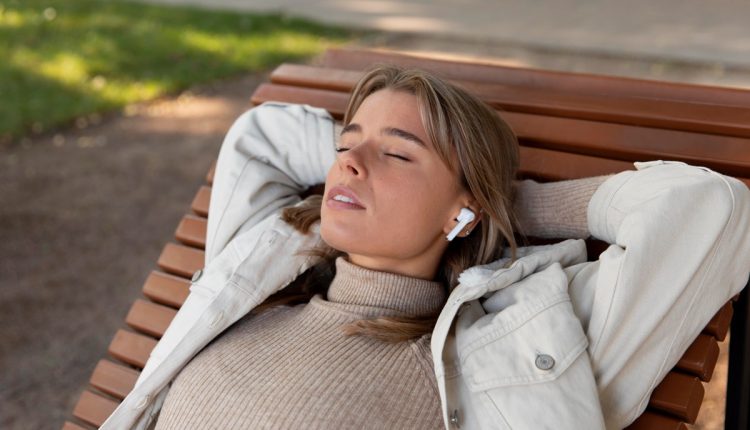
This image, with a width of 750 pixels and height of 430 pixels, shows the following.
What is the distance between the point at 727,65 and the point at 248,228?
5.61 m

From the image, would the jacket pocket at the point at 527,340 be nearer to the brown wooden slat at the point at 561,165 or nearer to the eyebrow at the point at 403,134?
the eyebrow at the point at 403,134

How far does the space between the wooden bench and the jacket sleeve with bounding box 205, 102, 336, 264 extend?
15cm

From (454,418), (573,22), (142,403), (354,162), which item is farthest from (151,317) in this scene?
(573,22)

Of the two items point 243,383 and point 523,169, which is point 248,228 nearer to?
point 243,383

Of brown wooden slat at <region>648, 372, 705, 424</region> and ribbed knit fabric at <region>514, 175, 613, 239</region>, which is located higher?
ribbed knit fabric at <region>514, 175, 613, 239</region>

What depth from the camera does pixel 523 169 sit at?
2.78m

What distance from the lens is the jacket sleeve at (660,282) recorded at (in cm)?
207

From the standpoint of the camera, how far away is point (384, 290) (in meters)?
2.41

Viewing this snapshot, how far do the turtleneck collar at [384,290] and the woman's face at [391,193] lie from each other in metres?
0.03

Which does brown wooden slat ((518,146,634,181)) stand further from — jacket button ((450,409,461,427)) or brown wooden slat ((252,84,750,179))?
jacket button ((450,409,461,427))

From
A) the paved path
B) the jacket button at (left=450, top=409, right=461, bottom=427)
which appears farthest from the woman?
the paved path

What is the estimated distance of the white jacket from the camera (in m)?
2.02

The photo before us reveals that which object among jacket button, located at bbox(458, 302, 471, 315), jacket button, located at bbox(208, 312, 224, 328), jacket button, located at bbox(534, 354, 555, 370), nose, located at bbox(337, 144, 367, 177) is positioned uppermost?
nose, located at bbox(337, 144, 367, 177)

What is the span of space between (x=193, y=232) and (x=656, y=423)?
Result: 64.9 inches
